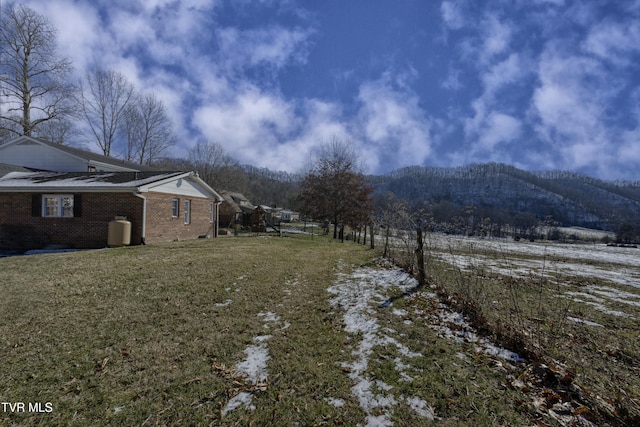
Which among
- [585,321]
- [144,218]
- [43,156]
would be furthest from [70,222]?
[585,321]

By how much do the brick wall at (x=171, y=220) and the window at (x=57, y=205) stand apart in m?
3.61

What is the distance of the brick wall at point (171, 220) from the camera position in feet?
44.1

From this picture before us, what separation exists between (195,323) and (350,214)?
1948cm

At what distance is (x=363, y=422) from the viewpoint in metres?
2.53

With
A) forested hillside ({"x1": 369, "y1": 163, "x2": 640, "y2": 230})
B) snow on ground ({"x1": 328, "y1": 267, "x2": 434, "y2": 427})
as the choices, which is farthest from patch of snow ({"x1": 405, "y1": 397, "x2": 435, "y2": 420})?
forested hillside ({"x1": 369, "y1": 163, "x2": 640, "y2": 230})

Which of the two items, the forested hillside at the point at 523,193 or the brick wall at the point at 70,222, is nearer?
the brick wall at the point at 70,222

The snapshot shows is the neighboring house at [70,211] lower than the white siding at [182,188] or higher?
lower

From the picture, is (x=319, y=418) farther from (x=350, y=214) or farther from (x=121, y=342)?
(x=350, y=214)

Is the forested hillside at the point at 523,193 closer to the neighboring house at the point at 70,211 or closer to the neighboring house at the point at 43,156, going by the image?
the neighboring house at the point at 43,156

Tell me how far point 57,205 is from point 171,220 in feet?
16.1

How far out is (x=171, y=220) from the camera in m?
14.9

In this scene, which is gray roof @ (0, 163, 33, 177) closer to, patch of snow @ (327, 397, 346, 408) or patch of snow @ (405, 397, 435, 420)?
patch of snow @ (327, 397, 346, 408)

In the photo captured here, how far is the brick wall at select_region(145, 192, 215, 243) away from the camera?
13.4 m

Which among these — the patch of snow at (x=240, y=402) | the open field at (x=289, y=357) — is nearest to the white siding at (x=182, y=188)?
the open field at (x=289, y=357)
